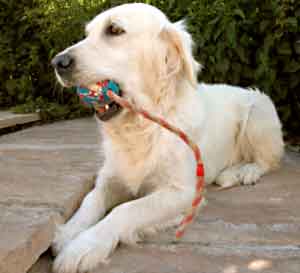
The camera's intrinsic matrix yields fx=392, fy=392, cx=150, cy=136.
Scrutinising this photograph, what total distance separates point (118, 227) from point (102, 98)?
0.65 metres

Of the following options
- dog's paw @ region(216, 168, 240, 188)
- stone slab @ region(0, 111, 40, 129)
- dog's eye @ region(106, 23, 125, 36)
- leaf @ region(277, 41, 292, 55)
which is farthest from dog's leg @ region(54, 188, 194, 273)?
stone slab @ region(0, 111, 40, 129)

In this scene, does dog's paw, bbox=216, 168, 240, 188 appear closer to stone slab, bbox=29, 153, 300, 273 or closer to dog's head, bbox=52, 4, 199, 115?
stone slab, bbox=29, 153, 300, 273

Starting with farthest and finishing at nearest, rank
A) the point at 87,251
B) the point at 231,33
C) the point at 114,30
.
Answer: the point at 231,33
the point at 114,30
the point at 87,251

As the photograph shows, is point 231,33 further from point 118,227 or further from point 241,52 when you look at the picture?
point 118,227

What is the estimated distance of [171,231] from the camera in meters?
1.88

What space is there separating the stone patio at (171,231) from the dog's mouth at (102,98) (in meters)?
0.46

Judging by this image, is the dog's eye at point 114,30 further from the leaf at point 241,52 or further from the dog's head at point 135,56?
the leaf at point 241,52

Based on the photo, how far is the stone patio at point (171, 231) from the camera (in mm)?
1495

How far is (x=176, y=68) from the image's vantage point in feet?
7.29

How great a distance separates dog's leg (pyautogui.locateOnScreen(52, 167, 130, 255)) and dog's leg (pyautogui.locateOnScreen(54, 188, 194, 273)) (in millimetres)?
93

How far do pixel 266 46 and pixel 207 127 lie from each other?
149cm

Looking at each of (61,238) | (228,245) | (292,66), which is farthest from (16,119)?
(228,245)

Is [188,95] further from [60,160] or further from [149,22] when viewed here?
[60,160]

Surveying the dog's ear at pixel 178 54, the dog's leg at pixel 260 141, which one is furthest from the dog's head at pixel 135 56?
the dog's leg at pixel 260 141
